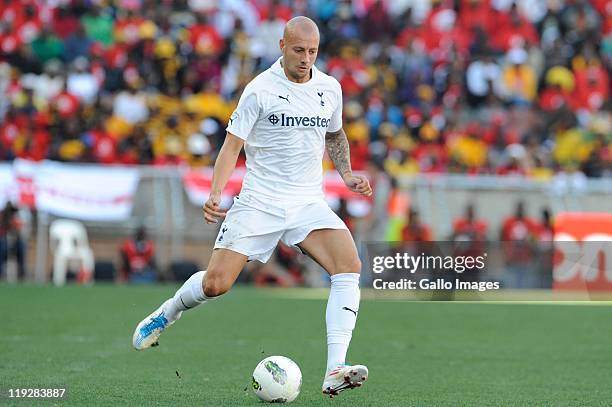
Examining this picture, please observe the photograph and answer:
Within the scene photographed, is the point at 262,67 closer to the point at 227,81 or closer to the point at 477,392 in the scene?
the point at 227,81

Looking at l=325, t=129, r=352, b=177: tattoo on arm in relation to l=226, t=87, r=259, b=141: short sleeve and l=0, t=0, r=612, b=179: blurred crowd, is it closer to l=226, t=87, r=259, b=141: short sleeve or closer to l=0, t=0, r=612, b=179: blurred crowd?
l=226, t=87, r=259, b=141: short sleeve

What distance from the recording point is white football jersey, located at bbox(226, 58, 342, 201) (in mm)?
7934

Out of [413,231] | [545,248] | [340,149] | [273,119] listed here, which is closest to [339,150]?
[340,149]

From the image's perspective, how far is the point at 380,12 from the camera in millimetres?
26750

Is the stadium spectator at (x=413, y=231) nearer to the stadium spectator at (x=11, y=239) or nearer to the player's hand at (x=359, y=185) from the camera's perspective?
the stadium spectator at (x=11, y=239)

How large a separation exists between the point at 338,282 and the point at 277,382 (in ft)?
2.71

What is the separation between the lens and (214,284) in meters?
7.98

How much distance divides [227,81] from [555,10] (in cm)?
752

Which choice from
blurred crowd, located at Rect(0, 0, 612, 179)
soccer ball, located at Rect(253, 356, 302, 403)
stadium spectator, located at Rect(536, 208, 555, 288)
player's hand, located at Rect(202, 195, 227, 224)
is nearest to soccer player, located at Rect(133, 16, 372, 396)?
player's hand, located at Rect(202, 195, 227, 224)

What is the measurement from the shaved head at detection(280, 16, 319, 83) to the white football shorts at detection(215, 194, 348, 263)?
857 mm

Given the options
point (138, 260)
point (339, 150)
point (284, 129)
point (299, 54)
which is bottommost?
point (138, 260)

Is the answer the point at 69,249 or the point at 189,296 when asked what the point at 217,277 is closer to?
the point at 189,296

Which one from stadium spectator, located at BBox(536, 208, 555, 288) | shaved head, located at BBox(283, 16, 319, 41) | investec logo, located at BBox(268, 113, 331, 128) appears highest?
shaved head, located at BBox(283, 16, 319, 41)

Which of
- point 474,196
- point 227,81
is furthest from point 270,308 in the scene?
point 227,81
